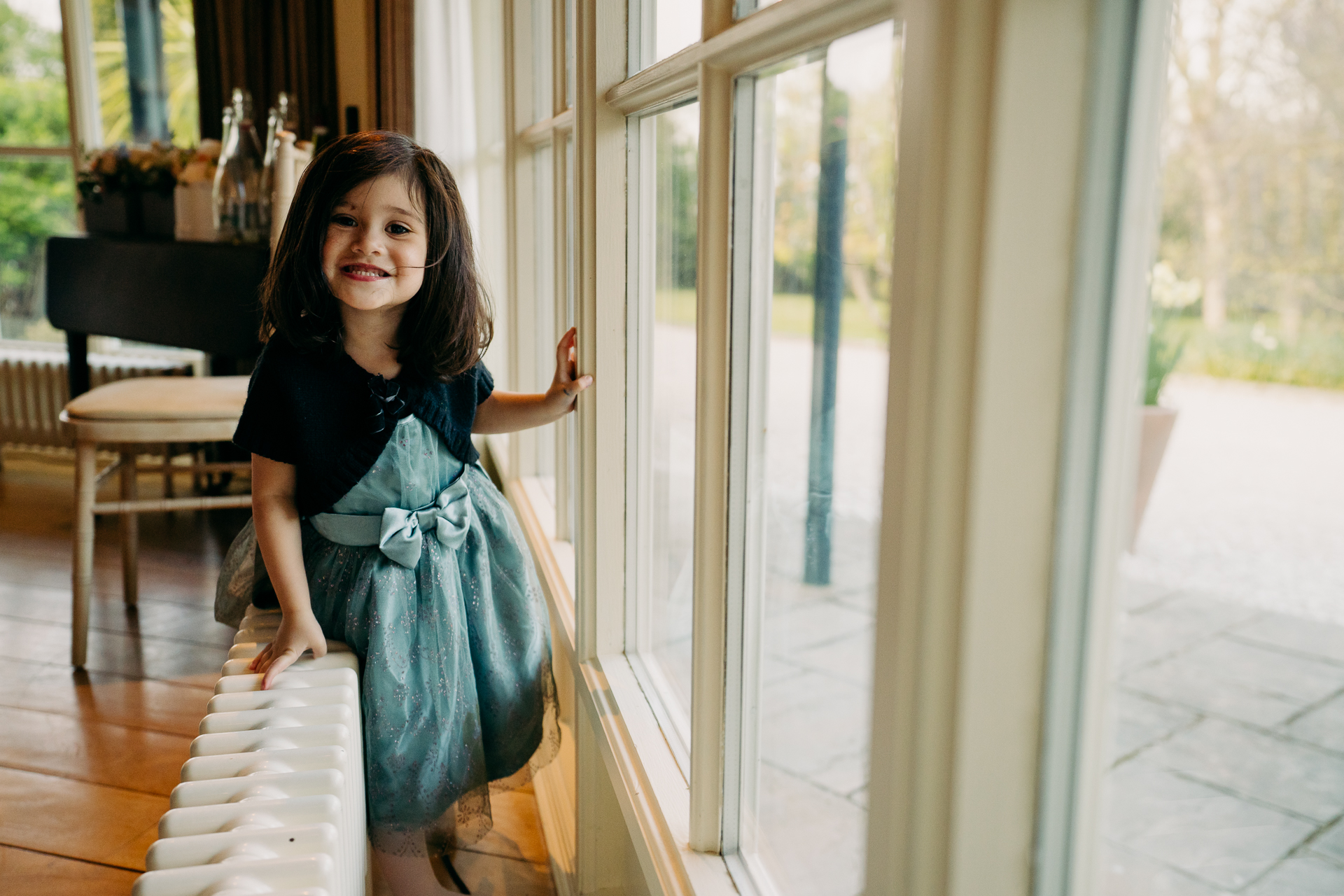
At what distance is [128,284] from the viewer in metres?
2.89

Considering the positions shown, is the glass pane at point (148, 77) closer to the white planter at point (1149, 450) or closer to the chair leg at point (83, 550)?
the chair leg at point (83, 550)

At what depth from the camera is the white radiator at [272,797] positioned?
73 cm

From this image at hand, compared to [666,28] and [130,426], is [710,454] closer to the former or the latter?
[666,28]

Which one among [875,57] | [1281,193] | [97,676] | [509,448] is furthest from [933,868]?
[97,676]

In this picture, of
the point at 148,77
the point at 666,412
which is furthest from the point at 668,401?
the point at 148,77

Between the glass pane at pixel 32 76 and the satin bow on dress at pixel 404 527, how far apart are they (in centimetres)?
401

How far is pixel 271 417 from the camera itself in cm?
117

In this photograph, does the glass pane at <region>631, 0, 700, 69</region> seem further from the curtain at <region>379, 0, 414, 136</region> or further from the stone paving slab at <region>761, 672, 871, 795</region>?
the curtain at <region>379, 0, 414, 136</region>

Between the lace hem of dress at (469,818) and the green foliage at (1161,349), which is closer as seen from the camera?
the green foliage at (1161,349)

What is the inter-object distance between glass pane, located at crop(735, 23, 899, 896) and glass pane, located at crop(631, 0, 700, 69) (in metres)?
0.19

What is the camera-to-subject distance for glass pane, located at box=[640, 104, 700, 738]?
105 cm

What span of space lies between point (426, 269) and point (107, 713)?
4.66 ft

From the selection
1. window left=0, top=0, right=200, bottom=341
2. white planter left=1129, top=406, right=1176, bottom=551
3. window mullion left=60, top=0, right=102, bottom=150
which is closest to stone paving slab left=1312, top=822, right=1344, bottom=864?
white planter left=1129, top=406, right=1176, bottom=551

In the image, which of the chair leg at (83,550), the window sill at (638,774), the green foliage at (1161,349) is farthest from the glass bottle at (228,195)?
the green foliage at (1161,349)
